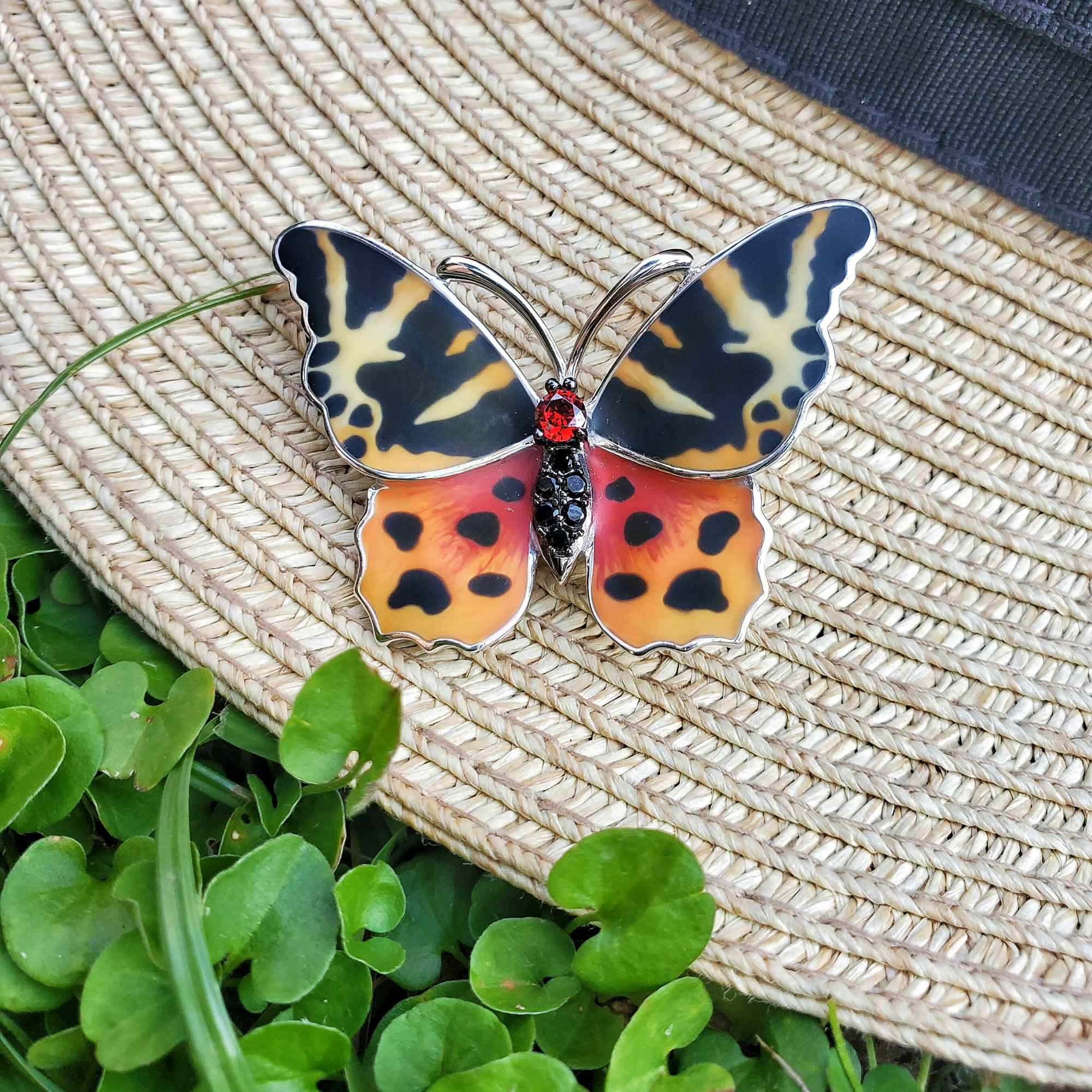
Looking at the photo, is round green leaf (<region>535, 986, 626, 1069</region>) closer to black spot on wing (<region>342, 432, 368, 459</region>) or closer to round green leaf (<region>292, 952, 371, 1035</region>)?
round green leaf (<region>292, 952, 371, 1035</region>)

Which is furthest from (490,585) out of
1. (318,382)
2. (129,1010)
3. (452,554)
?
(129,1010)

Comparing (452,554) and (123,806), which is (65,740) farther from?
(452,554)

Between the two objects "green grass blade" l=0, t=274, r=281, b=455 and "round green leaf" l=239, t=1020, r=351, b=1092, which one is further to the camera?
"green grass blade" l=0, t=274, r=281, b=455

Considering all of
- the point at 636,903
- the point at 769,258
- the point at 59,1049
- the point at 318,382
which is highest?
the point at 769,258

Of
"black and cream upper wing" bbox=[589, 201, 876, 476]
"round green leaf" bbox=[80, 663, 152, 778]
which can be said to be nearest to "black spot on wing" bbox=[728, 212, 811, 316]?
"black and cream upper wing" bbox=[589, 201, 876, 476]

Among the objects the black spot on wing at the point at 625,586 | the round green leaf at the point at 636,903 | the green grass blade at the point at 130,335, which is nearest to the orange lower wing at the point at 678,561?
the black spot on wing at the point at 625,586

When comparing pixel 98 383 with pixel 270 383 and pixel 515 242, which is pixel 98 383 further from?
pixel 515 242

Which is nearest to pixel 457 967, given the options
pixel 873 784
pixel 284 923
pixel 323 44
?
pixel 284 923
